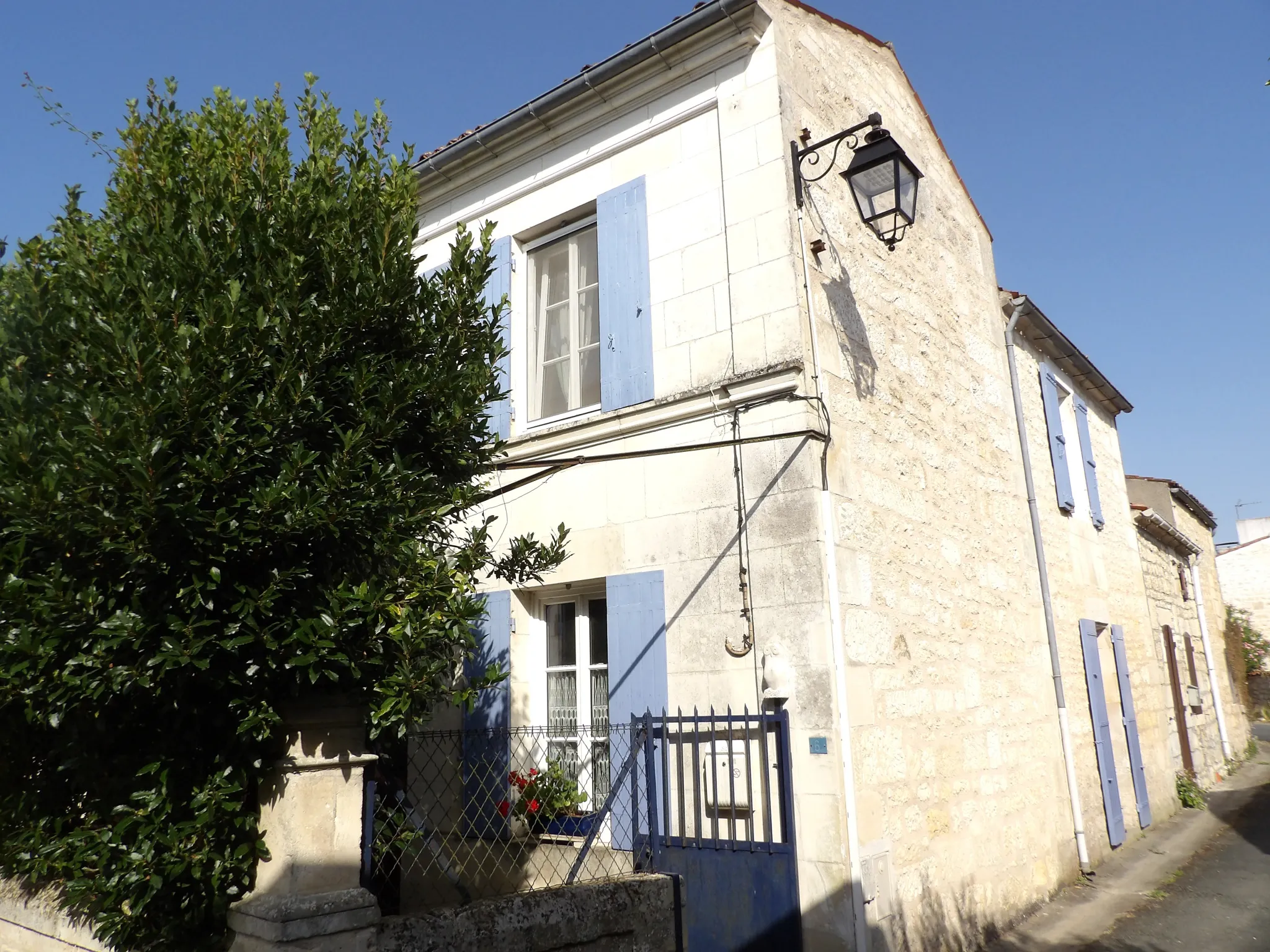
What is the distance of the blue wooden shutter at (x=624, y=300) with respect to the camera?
5984 millimetres

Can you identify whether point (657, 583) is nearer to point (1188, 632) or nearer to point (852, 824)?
point (852, 824)

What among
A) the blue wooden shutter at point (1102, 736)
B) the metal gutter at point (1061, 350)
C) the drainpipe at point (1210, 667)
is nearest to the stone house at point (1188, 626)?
the drainpipe at point (1210, 667)

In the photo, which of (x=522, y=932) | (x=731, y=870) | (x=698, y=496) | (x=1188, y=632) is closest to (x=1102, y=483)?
(x=1188, y=632)

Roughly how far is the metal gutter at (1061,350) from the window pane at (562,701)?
555 cm

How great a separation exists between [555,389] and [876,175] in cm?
263

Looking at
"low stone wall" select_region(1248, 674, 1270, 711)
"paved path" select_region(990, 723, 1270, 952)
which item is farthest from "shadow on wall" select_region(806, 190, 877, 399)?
"low stone wall" select_region(1248, 674, 1270, 711)

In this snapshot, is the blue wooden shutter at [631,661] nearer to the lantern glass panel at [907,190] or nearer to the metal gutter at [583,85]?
the lantern glass panel at [907,190]

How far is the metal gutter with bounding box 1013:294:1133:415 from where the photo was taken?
8836mm

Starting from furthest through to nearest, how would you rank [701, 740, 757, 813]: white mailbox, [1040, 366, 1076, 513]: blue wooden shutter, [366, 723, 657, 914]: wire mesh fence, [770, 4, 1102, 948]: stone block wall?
[1040, 366, 1076, 513]: blue wooden shutter < [770, 4, 1102, 948]: stone block wall < [701, 740, 757, 813]: white mailbox < [366, 723, 657, 914]: wire mesh fence

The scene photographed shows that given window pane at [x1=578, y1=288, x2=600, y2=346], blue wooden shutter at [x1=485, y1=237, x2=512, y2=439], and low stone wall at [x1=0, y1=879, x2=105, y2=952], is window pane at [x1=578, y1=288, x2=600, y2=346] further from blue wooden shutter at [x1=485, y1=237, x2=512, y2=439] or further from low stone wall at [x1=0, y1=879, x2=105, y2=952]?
low stone wall at [x1=0, y1=879, x2=105, y2=952]

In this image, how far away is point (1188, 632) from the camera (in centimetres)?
1405

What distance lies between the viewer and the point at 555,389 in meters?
6.65

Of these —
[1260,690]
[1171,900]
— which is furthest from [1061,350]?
[1260,690]

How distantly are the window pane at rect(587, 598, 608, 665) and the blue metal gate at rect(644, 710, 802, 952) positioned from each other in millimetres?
907
